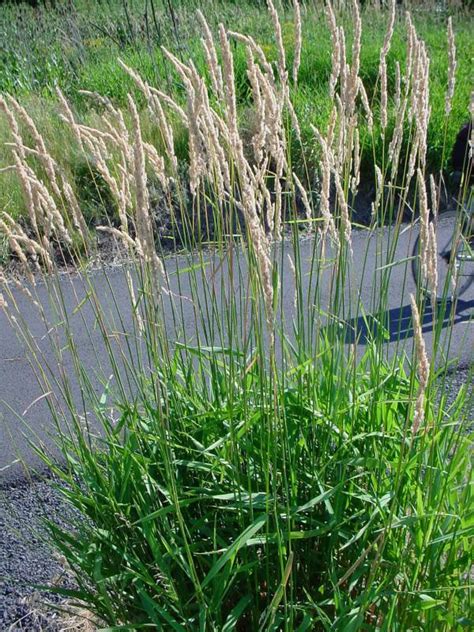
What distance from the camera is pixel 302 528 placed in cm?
207

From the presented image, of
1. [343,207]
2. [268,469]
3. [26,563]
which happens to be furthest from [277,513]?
[26,563]

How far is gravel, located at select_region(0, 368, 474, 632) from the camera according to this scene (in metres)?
2.73

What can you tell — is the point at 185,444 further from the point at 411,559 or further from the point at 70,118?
the point at 70,118

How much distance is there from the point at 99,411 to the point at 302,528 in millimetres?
718

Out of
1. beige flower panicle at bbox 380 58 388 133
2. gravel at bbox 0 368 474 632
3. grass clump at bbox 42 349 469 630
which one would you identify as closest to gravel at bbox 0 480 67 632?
gravel at bbox 0 368 474 632

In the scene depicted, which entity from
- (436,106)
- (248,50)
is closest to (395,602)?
(248,50)

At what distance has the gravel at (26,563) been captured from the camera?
2727 mm

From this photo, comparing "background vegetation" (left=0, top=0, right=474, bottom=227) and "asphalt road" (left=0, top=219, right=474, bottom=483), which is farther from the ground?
"background vegetation" (left=0, top=0, right=474, bottom=227)

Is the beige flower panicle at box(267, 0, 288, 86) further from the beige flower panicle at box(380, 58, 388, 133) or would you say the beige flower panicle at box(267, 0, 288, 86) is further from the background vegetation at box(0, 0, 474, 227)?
the background vegetation at box(0, 0, 474, 227)

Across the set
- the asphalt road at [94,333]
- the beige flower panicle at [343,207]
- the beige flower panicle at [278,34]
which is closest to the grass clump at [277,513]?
the beige flower panicle at [343,207]

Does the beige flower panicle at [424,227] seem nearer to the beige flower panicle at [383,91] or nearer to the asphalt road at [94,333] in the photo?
the beige flower panicle at [383,91]

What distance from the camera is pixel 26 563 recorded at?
3.04m

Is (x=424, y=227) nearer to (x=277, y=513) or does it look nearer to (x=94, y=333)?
(x=277, y=513)

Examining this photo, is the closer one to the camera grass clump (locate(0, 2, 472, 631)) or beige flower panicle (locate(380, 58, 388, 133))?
grass clump (locate(0, 2, 472, 631))
